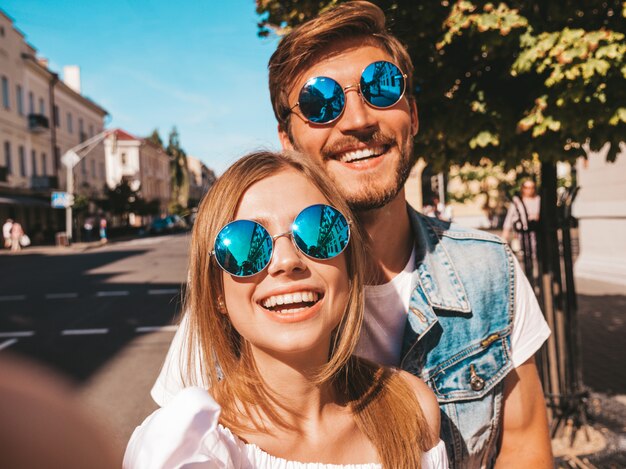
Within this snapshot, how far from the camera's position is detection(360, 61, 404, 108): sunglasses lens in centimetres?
179

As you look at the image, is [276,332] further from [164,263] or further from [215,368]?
[164,263]

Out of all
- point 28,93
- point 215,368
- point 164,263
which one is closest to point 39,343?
point 215,368

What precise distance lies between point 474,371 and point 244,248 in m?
0.96

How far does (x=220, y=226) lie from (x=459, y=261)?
0.95 m

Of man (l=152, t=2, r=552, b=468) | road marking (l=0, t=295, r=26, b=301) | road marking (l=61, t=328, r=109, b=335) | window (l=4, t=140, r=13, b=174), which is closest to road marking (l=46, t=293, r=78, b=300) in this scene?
road marking (l=0, t=295, r=26, b=301)

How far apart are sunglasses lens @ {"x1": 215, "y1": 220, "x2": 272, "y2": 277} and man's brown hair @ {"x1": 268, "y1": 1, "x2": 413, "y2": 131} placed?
0.73 metres

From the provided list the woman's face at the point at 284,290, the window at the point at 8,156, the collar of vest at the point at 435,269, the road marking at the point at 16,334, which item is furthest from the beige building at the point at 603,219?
the window at the point at 8,156

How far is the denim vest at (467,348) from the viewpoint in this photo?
171 centimetres

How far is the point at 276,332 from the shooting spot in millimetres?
1314

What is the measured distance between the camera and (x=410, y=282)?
185 centimetres

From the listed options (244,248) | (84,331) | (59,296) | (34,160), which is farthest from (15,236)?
(244,248)

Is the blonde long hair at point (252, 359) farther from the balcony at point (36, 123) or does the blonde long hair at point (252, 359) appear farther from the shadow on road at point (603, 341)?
the balcony at point (36, 123)

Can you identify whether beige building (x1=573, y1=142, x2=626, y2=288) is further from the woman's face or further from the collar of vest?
the woman's face

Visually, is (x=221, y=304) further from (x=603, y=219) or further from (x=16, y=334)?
(x=603, y=219)
